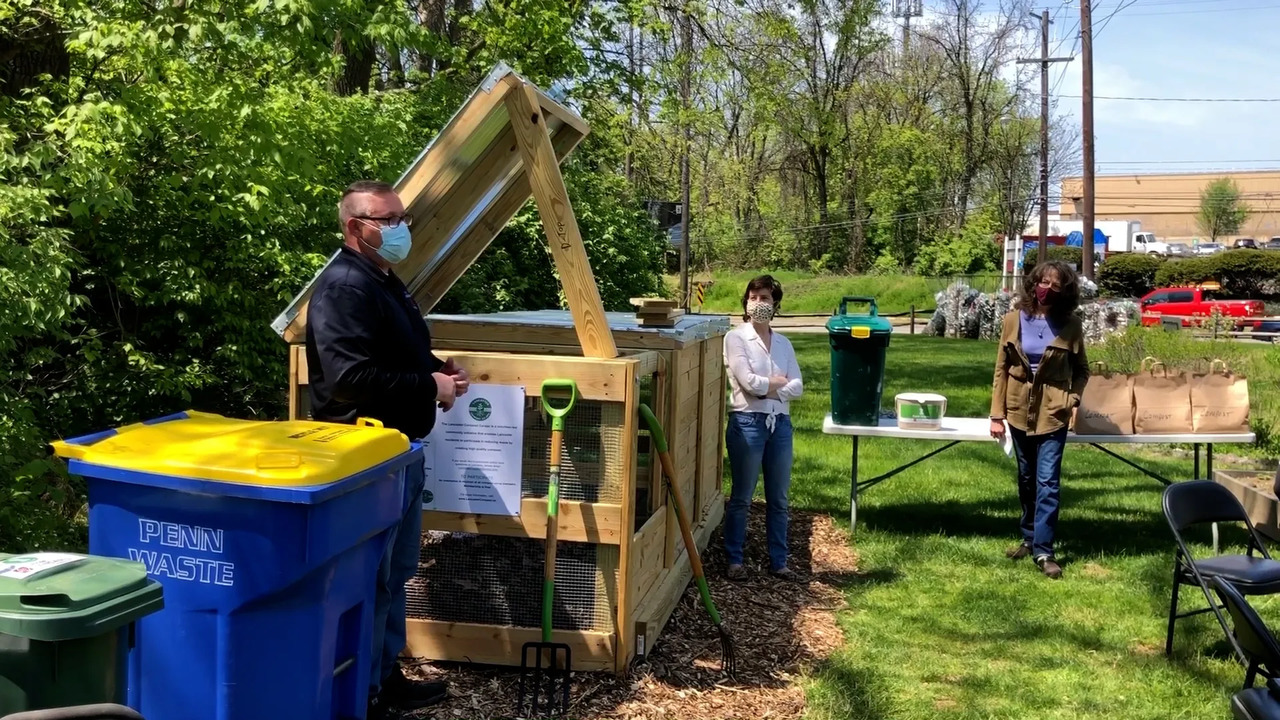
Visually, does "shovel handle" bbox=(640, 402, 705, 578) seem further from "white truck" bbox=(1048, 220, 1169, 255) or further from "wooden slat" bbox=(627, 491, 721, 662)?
"white truck" bbox=(1048, 220, 1169, 255)

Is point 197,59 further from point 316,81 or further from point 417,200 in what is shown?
point 417,200

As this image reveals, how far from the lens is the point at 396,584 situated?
4070mm

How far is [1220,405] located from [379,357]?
6.48 metres

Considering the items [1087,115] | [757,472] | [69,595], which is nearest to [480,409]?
[69,595]

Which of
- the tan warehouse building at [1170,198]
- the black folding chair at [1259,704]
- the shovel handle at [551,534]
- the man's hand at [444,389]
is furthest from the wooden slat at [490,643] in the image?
the tan warehouse building at [1170,198]

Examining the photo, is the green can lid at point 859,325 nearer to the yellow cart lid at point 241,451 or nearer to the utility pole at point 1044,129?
the yellow cart lid at point 241,451

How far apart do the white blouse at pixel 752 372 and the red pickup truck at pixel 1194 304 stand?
27.0m

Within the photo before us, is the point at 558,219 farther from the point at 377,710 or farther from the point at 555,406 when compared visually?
the point at 377,710

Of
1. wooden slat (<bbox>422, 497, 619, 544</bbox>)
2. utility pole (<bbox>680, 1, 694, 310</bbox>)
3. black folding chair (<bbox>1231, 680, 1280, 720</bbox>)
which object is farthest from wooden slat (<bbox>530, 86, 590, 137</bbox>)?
utility pole (<bbox>680, 1, 694, 310</bbox>)

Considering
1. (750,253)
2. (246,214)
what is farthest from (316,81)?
(750,253)

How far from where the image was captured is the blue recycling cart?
291 centimetres

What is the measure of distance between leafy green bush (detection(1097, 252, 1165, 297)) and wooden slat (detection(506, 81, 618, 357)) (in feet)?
131

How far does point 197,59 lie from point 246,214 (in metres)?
1.23

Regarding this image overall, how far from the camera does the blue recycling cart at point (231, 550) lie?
291cm
